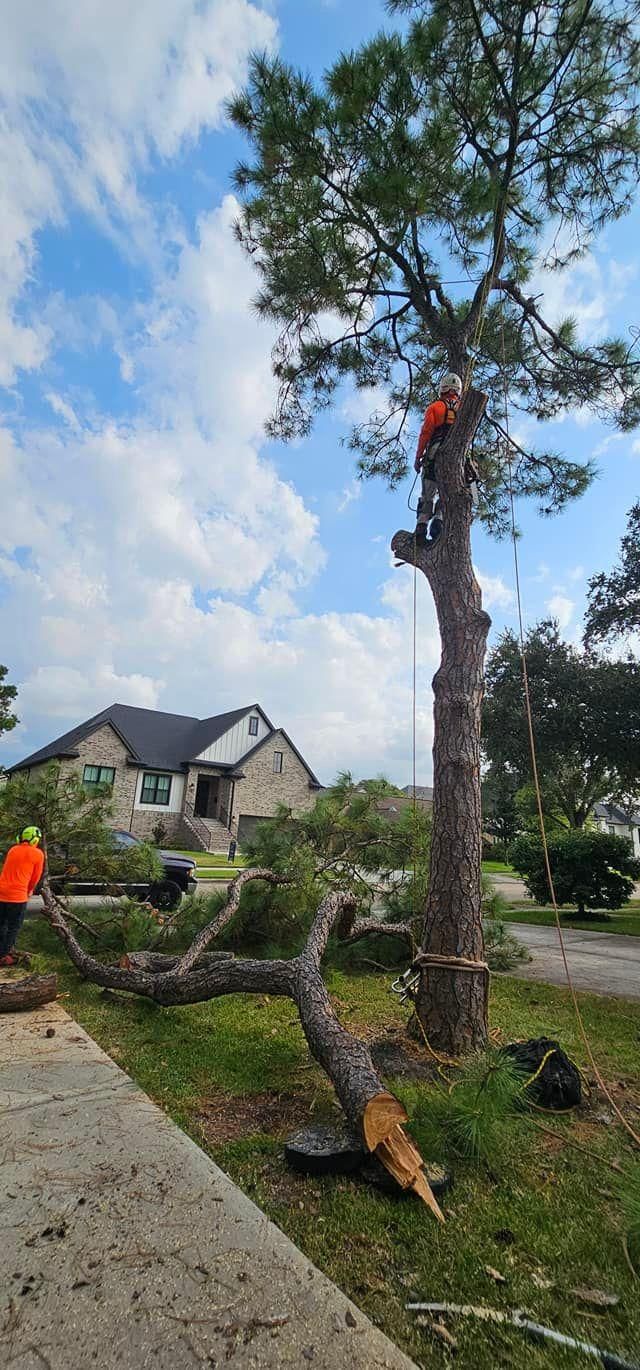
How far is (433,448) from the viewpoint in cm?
462

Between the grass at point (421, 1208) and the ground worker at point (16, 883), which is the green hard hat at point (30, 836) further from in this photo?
the grass at point (421, 1208)

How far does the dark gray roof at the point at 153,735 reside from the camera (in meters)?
24.1

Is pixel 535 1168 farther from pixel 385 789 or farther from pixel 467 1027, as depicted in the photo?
pixel 385 789

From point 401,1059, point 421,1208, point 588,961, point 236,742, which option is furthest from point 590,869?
point 236,742

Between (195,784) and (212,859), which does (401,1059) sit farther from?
(195,784)

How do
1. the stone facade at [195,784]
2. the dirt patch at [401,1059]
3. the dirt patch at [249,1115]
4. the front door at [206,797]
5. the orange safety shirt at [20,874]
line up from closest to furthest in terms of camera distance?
1. the dirt patch at [249,1115]
2. the dirt patch at [401,1059]
3. the orange safety shirt at [20,874]
4. the stone facade at [195,784]
5. the front door at [206,797]

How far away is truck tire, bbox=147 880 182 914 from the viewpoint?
915 cm

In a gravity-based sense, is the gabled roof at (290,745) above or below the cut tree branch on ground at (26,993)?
above

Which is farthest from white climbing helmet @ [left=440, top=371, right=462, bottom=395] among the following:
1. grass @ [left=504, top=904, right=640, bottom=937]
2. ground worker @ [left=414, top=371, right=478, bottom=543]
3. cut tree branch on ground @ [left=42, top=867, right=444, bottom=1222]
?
grass @ [left=504, top=904, right=640, bottom=937]

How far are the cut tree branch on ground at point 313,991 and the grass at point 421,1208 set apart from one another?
149 mm

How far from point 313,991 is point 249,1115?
1.90 ft

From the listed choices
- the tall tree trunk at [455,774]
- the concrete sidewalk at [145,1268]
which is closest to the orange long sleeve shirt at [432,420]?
the tall tree trunk at [455,774]

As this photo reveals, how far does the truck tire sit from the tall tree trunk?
6.54 m

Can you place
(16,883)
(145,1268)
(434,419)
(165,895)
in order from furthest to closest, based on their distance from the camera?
(165,895), (16,883), (434,419), (145,1268)
